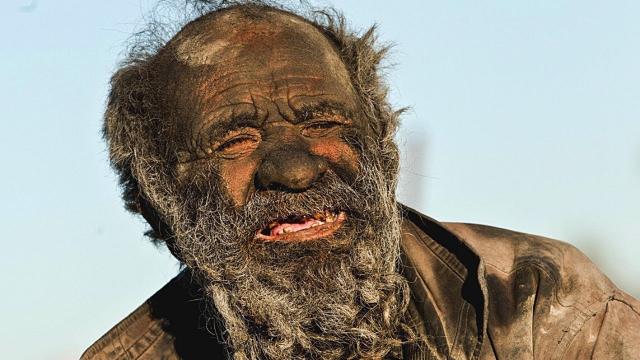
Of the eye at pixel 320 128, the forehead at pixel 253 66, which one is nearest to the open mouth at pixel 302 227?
the eye at pixel 320 128

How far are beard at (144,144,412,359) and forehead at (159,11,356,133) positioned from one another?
0.36 metres

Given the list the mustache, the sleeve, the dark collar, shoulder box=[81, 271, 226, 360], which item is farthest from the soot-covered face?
the sleeve

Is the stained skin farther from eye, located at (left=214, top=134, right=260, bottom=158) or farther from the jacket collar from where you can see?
the jacket collar

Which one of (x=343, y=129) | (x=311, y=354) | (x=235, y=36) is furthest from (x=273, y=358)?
(x=235, y=36)

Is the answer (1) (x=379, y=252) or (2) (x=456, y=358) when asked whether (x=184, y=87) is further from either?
(2) (x=456, y=358)

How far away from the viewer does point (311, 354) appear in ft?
19.1

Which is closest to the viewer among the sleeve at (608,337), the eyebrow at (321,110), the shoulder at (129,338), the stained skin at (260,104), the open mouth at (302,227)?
the sleeve at (608,337)

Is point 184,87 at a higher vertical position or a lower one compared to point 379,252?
higher

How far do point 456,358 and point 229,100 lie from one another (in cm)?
143

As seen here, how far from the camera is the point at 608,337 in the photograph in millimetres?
5469

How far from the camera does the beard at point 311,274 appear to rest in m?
5.67

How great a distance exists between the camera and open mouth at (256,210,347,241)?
5.67 meters

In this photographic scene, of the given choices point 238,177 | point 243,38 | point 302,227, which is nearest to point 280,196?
point 302,227

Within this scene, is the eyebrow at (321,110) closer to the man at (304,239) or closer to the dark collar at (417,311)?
the man at (304,239)
